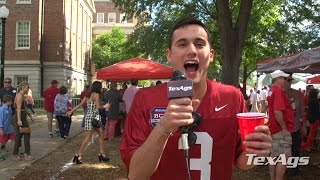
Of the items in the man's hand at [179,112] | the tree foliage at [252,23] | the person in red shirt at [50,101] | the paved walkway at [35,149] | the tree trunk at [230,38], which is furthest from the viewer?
the tree foliage at [252,23]

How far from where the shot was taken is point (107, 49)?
59156mm

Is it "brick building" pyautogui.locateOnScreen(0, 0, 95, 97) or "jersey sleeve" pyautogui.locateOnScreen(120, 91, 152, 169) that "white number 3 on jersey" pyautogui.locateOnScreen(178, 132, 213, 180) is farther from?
"brick building" pyautogui.locateOnScreen(0, 0, 95, 97)

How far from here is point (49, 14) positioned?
3603 centimetres

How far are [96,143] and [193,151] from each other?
36.5ft

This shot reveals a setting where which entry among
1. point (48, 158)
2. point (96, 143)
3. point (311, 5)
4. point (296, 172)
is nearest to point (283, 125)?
point (296, 172)

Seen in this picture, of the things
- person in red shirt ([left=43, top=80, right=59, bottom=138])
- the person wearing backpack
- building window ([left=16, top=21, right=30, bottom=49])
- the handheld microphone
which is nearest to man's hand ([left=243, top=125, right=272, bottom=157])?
the handheld microphone

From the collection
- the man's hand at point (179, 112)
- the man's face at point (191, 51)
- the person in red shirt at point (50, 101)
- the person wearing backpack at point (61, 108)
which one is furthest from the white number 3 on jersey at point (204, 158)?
the person in red shirt at point (50, 101)

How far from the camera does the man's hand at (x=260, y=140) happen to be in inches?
76.6

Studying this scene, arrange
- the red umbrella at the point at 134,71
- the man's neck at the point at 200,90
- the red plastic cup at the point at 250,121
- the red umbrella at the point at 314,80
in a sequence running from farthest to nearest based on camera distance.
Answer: the red umbrella at the point at 314,80
the red umbrella at the point at 134,71
the man's neck at the point at 200,90
the red plastic cup at the point at 250,121

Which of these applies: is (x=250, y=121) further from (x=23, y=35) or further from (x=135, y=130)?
(x=23, y=35)

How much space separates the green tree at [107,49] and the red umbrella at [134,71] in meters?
43.8

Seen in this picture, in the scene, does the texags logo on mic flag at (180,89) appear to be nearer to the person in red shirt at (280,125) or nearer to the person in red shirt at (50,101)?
the person in red shirt at (280,125)

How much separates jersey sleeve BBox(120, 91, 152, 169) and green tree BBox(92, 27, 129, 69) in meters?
54.6

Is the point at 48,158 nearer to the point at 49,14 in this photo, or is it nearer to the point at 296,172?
the point at 296,172
